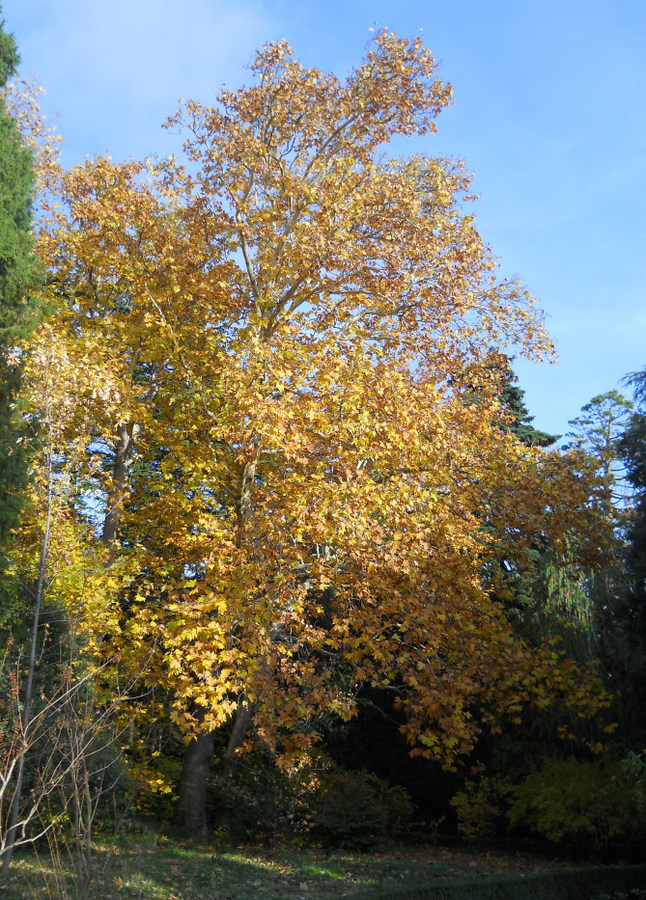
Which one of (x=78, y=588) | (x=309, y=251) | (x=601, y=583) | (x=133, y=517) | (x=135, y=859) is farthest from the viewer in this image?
(x=601, y=583)

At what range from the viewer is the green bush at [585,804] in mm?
12094

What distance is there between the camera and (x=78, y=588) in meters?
10.4

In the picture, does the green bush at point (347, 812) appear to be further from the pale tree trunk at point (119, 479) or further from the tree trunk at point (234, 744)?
the pale tree trunk at point (119, 479)

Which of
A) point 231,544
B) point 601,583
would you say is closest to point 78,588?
point 231,544

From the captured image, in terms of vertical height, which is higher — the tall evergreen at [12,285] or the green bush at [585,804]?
the tall evergreen at [12,285]

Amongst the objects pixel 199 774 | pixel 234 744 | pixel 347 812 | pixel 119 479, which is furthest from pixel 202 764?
pixel 119 479

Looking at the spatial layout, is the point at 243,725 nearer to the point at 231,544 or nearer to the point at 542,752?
the point at 231,544

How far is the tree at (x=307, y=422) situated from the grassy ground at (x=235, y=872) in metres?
1.56

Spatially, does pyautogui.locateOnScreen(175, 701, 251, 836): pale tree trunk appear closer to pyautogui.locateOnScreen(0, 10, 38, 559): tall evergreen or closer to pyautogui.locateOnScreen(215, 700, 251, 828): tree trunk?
pyautogui.locateOnScreen(215, 700, 251, 828): tree trunk

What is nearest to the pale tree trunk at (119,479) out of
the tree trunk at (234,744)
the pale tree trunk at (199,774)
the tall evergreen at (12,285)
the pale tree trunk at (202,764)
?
the pale tree trunk at (202,764)

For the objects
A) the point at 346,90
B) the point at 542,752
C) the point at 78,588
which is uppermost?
the point at 346,90

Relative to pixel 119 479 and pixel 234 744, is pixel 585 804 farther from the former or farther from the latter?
pixel 119 479

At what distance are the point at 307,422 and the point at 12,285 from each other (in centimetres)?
461

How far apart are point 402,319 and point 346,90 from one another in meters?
4.21
